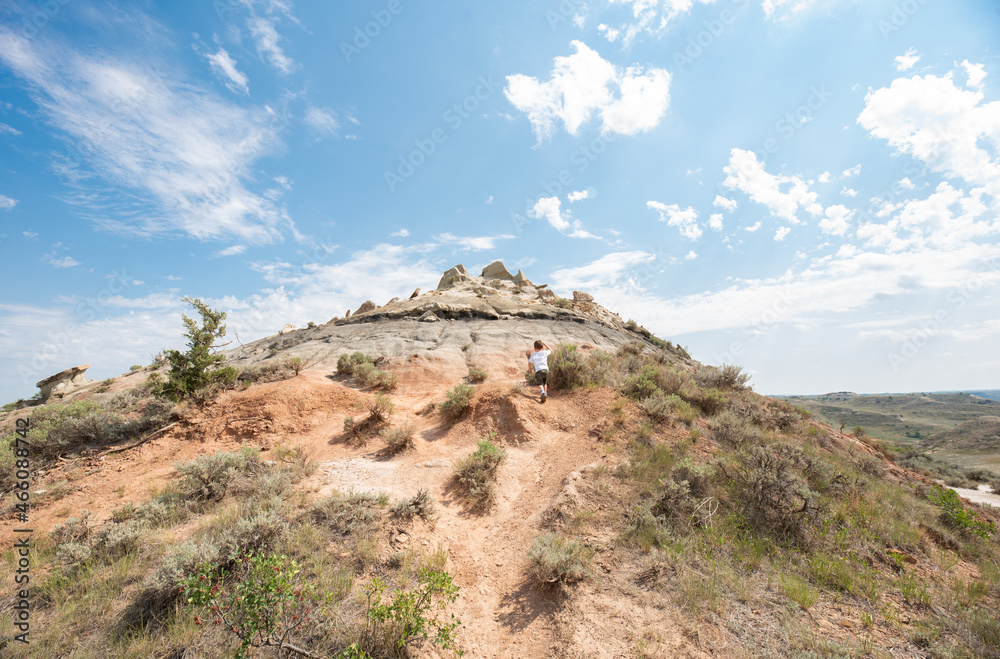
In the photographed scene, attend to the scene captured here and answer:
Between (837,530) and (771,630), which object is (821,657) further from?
(837,530)

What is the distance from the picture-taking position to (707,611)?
412cm

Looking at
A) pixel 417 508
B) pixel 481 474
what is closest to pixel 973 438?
pixel 481 474

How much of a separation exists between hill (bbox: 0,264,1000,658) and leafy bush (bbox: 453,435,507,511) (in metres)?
0.05

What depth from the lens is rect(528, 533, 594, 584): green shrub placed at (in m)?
4.64

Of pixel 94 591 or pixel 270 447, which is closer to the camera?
pixel 94 591

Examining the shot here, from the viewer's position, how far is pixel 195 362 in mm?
10703

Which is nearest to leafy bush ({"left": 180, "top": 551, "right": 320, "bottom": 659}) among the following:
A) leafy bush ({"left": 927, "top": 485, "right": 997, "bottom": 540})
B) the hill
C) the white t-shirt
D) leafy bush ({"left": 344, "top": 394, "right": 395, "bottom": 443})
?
the hill

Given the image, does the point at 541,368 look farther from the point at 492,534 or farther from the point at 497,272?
the point at 497,272

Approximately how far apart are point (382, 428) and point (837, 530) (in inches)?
353

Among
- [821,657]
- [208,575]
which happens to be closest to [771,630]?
[821,657]

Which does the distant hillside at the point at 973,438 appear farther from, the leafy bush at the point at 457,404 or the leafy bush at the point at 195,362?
the leafy bush at the point at 195,362

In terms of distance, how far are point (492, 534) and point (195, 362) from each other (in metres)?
10.2

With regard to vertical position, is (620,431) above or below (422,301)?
below

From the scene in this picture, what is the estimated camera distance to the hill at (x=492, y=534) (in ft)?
12.4
